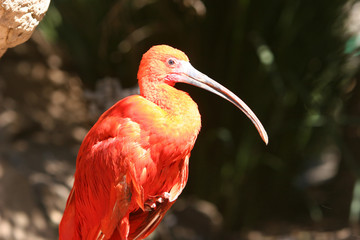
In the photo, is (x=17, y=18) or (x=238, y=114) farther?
(x=238, y=114)

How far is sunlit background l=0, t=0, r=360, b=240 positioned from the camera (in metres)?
2.17

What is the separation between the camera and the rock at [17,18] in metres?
1.01

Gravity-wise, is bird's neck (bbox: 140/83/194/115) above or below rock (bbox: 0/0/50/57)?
below

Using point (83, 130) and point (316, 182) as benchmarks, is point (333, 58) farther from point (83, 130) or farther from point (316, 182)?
point (83, 130)

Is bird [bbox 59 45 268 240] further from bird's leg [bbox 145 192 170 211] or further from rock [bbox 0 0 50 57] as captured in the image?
rock [bbox 0 0 50 57]

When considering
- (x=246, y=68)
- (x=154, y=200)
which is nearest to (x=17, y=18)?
(x=154, y=200)

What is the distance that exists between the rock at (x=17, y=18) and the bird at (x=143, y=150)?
267mm

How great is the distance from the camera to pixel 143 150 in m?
0.97

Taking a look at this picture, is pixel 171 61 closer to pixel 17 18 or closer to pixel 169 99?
pixel 169 99

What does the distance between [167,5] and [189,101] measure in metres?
1.35

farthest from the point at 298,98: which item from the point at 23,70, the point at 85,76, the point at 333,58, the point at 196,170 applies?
the point at 23,70

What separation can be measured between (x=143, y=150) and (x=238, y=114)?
1.45 m

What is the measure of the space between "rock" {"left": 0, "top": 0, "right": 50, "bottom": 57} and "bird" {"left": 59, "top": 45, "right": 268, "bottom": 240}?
27 centimetres

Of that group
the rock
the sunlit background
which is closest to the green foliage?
the sunlit background
